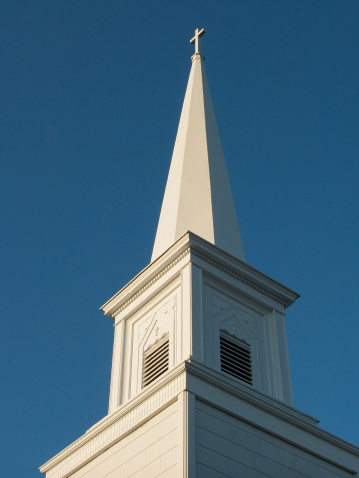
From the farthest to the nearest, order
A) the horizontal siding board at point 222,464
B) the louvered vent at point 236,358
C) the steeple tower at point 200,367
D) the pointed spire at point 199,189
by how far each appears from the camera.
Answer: the pointed spire at point 199,189
the louvered vent at point 236,358
the steeple tower at point 200,367
the horizontal siding board at point 222,464

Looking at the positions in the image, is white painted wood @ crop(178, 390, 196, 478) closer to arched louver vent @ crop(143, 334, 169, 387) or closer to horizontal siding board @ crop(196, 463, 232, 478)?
horizontal siding board @ crop(196, 463, 232, 478)

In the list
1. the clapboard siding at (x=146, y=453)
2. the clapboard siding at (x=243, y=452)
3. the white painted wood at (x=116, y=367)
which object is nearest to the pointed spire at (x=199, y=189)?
the white painted wood at (x=116, y=367)

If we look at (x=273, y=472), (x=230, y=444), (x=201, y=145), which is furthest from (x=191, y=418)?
(x=201, y=145)

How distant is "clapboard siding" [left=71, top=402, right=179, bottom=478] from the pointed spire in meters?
5.96

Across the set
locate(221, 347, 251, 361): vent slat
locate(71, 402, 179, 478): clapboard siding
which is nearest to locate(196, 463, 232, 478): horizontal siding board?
locate(71, 402, 179, 478): clapboard siding

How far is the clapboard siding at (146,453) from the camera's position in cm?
1888

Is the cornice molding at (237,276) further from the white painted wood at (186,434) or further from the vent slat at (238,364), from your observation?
the white painted wood at (186,434)

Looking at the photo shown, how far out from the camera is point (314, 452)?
2105cm

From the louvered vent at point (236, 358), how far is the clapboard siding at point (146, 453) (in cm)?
302

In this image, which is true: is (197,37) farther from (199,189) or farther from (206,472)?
(206,472)

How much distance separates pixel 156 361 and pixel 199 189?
6.31 meters

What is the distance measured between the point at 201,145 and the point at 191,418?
38.9ft

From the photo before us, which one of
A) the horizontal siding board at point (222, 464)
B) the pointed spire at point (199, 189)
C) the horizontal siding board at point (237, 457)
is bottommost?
the horizontal siding board at point (222, 464)

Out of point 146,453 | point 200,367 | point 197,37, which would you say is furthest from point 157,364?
point 197,37
